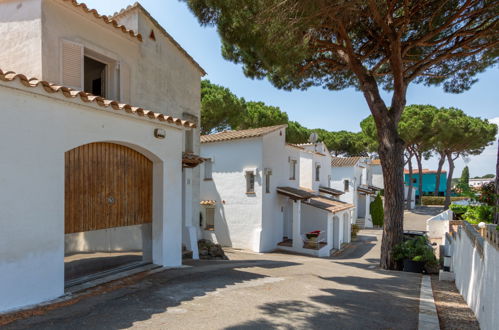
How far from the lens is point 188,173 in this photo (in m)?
11.3

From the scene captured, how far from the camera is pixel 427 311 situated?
5426mm

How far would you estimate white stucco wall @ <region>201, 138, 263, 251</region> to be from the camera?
1838 centimetres

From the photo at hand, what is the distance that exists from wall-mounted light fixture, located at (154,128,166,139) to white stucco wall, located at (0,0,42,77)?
2855 mm

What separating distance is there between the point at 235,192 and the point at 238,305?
46.6 feet

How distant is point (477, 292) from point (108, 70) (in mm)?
10224

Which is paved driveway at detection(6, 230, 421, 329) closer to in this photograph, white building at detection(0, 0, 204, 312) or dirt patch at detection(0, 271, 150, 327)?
dirt patch at detection(0, 271, 150, 327)

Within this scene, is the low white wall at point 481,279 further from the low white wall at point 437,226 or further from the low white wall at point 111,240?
the low white wall at point 437,226

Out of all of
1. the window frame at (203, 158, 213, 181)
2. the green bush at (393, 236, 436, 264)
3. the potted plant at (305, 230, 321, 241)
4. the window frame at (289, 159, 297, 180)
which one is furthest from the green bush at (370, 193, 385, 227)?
the green bush at (393, 236, 436, 264)

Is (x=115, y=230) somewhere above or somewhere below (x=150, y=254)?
above

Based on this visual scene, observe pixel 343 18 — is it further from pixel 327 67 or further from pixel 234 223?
pixel 234 223

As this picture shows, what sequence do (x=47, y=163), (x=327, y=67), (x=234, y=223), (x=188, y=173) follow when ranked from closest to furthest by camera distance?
(x=47, y=163) → (x=188, y=173) → (x=327, y=67) → (x=234, y=223)

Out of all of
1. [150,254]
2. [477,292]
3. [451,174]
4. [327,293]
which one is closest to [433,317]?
[477,292]

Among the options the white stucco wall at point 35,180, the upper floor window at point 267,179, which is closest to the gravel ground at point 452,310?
the white stucco wall at point 35,180

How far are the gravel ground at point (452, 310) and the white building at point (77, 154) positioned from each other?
583 centimetres
